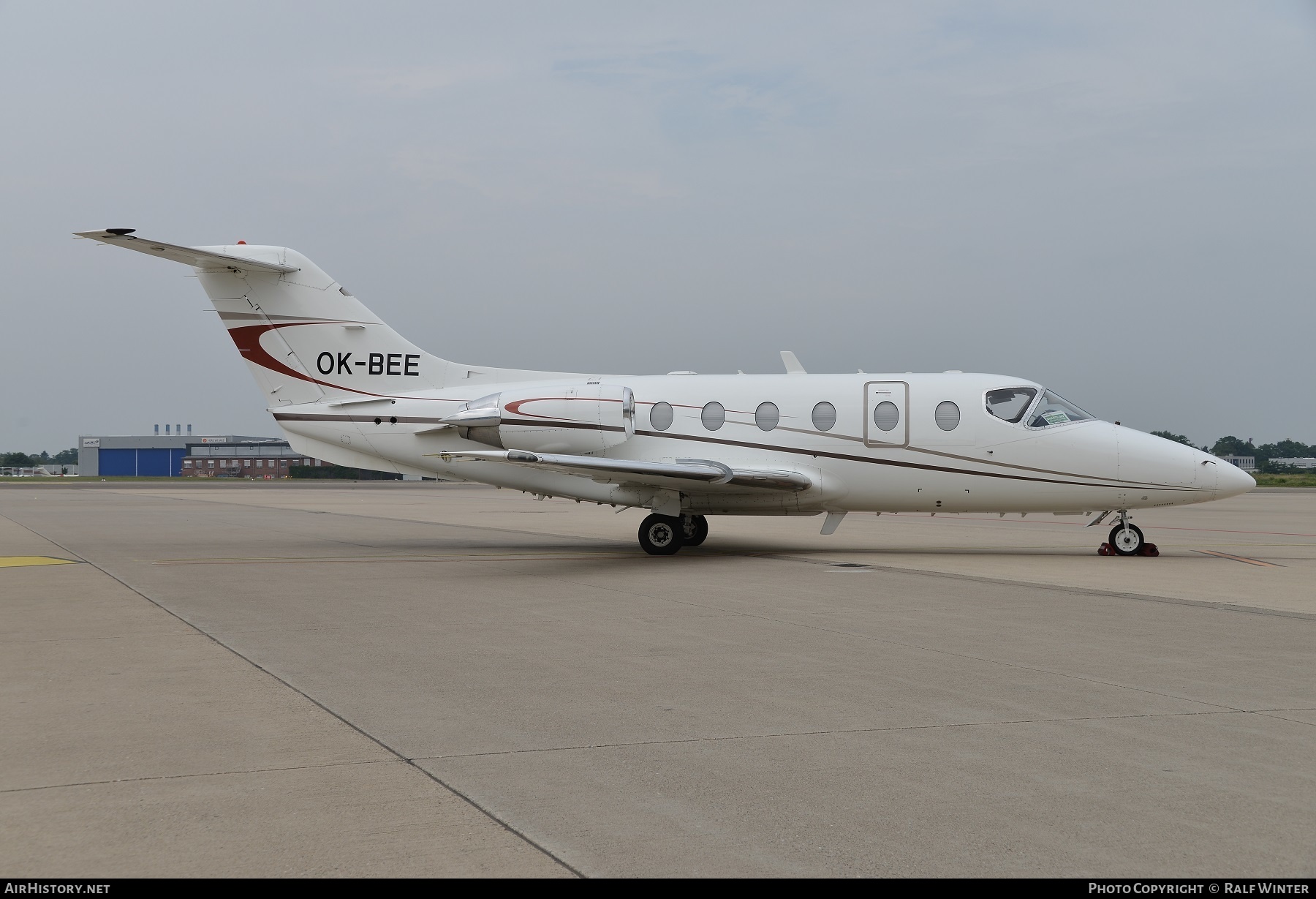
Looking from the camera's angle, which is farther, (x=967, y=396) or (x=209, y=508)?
(x=209, y=508)

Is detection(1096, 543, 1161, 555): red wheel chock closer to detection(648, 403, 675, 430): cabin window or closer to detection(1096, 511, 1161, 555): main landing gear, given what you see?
detection(1096, 511, 1161, 555): main landing gear

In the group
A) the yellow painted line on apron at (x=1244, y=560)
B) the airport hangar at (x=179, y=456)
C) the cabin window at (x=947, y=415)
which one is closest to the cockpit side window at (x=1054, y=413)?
the cabin window at (x=947, y=415)

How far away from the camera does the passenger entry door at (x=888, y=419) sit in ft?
59.1

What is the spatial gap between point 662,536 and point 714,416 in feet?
7.14

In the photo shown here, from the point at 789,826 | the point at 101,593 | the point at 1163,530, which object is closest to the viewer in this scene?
the point at 789,826

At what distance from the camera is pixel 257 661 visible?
8.27m

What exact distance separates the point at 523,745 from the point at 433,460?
1414 cm

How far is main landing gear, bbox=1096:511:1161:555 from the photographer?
1795 cm

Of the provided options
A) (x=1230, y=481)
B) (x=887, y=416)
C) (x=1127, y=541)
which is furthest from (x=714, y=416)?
(x=1230, y=481)

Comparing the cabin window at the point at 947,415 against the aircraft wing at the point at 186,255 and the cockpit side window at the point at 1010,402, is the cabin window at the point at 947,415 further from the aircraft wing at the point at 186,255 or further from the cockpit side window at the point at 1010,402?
the aircraft wing at the point at 186,255

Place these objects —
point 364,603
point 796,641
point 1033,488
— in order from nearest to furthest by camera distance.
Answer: point 796,641 < point 364,603 < point 1033,488

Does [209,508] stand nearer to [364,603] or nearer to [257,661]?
[364,603]

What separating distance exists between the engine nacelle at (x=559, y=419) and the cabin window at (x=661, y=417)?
1.00 feet

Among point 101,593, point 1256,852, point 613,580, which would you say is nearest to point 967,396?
point 613,580
